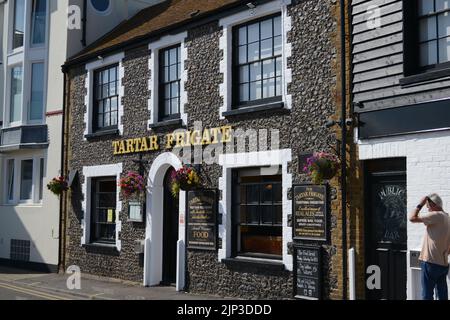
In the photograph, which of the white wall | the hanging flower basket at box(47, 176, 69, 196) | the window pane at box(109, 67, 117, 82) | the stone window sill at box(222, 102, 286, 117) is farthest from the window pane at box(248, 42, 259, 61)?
the hanging flower basket at box(47, 176, 69, 196)

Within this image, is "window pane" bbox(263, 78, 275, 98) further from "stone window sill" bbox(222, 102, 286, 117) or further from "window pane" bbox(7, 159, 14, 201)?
"window pane" bbox(7, 159, 14, 201)

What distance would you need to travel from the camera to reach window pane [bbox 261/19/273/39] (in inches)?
472

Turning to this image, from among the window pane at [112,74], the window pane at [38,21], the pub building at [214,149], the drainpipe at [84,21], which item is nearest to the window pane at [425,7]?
the pub building at [214,149]

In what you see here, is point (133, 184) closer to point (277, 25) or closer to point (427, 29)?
point (277, 25)

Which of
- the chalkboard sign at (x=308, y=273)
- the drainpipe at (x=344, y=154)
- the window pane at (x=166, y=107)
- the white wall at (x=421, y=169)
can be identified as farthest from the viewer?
the window pane at (x=166, y=107)

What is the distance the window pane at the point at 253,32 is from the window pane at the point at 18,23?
421 inches

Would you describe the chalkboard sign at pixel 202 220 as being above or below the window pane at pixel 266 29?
below

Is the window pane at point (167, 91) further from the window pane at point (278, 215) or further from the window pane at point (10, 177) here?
the window pane at point (10, 177)

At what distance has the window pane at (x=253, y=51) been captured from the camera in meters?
12.2

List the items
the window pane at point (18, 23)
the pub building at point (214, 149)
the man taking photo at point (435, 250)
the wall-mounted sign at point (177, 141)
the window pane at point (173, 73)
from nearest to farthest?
the man taking photo at point (435, 250)
the pub building at point (214, 149)
the wall-mounted sign at point (177, 141)
the window pane at point (173, 73)
the window pane at point (18, 23)

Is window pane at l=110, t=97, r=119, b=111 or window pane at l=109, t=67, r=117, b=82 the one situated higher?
window pane at l=109, t=67, r=117, b=82

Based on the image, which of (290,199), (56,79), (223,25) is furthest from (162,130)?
(56,79)

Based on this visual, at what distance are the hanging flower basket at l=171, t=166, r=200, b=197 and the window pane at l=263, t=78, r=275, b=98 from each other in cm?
229

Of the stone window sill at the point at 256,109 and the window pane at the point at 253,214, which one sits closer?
the stone window sill at the point at 256,109
